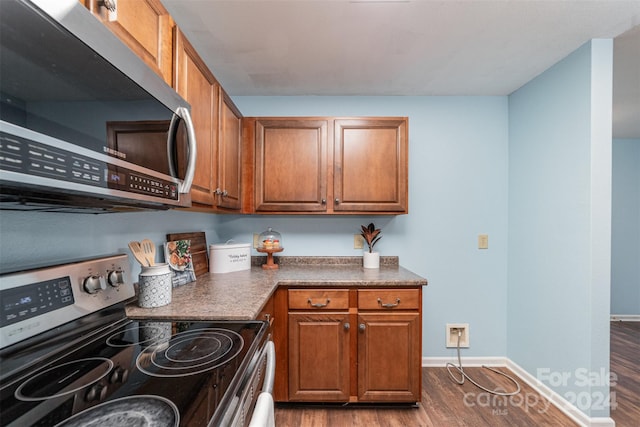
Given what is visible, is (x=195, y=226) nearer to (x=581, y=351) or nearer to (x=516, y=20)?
(x=516, y=20)

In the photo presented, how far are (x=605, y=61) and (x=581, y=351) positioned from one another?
5.59 feet

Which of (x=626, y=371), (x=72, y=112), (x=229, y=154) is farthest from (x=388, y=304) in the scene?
(x=626, y=371)

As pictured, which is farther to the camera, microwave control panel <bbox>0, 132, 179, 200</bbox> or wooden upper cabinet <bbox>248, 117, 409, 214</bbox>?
wooden upper cabinet <bbox>248, 117, 409, 214</bbox>

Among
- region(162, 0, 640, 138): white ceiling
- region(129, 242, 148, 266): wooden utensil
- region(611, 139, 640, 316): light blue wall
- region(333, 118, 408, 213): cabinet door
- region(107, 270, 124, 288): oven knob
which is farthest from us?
region(611, 139, 640, 316): light blue wall

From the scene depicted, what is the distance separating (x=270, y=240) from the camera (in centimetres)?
228

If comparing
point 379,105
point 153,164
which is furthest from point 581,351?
point 153,164

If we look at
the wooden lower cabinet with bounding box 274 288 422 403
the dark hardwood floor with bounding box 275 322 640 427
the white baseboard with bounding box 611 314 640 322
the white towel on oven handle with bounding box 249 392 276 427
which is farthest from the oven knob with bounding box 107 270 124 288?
the white baseboard with bounding box 611 314 640 322

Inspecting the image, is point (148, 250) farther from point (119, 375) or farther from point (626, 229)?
point (626, 229)

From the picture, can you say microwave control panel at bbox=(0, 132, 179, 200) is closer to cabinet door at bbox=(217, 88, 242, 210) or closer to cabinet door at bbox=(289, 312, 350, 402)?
cabinet door at bbox=(217, 88, 242, 210)

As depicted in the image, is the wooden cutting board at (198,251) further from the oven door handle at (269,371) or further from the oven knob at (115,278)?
the oven door handle at (269,371)

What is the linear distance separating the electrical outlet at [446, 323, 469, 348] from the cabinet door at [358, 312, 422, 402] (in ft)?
2.38

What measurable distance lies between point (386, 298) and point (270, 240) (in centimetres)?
98

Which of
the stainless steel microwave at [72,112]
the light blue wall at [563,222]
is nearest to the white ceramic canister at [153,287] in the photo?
the stainless steel microwave at [72,112]

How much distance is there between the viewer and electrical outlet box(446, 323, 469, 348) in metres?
2.39
